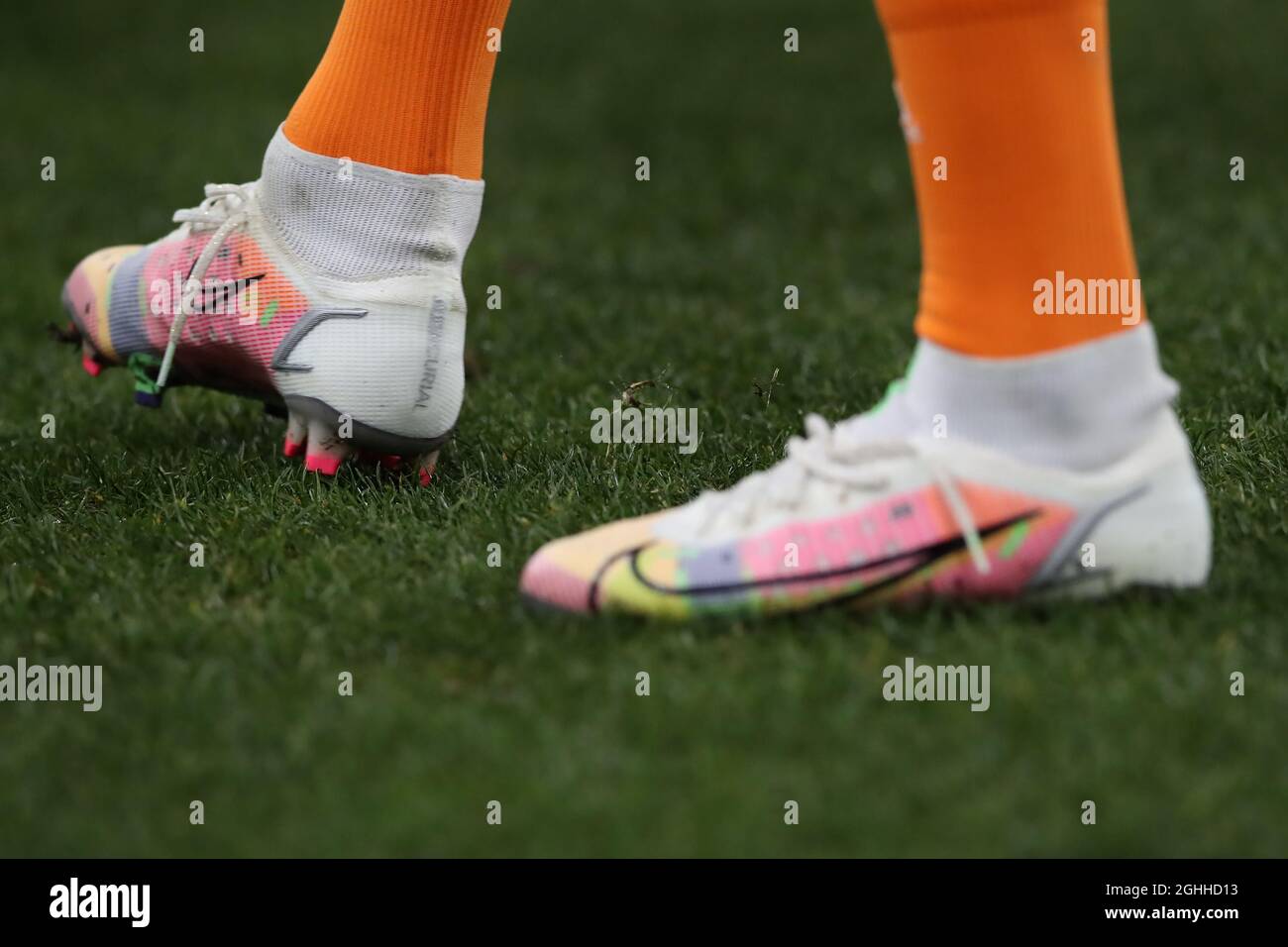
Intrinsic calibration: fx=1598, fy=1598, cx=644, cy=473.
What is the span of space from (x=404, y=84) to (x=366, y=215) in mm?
181

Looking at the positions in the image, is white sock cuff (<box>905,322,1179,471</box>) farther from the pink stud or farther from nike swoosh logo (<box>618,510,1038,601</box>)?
the pink stud

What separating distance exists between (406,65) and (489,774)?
1.12 metres

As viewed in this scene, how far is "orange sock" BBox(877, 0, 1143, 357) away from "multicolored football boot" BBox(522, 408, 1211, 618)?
0.14 m

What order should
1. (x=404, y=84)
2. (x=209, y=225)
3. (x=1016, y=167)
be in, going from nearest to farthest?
(x=1016, y=167), (x=404, y=84), (x=209, y=225)

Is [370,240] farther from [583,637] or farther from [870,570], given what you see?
[870,570]

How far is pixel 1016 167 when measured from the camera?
1560mm

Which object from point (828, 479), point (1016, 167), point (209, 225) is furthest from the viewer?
point (209, 225)

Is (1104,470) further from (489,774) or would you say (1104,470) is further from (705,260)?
(705,260)

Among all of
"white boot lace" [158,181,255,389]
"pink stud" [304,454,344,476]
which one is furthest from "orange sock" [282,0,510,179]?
"pink stud" [304,454,344,476]

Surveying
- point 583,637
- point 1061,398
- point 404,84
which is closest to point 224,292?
point 404,84

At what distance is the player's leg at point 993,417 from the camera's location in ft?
5.09

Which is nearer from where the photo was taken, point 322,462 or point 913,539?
point 913,539

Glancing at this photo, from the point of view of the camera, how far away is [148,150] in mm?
5695

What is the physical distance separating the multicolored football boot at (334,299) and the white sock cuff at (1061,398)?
0.78 m
